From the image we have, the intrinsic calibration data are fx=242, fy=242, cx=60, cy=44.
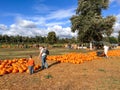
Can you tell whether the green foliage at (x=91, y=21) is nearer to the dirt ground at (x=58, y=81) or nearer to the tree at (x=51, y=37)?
the dirt ground at (x=58, y=81)

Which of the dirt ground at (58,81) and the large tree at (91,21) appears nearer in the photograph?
the dirt ground at (58,81)

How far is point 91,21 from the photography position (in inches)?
2174

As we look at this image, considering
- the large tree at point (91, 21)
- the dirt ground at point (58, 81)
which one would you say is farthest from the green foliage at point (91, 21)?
the dirt ground at point (58, 81)

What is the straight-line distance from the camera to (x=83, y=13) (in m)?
58.8

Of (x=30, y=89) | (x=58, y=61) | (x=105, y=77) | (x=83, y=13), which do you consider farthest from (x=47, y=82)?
(x=83, y=13)

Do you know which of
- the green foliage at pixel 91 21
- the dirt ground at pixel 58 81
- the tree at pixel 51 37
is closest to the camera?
the dirt ground at pixel 58 81

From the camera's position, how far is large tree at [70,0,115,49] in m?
55.6

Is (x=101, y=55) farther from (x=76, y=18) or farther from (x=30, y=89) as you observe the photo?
(x=76, y=18)

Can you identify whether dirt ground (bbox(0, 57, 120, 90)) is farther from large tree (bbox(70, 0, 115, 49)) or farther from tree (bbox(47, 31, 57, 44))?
tree (bbox(47, 31, 57, 44))

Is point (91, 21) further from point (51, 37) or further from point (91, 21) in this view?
point (51, 37)

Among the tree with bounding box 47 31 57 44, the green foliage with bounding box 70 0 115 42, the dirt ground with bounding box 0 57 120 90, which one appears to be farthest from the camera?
the tree with bounding box 47 31 57 44

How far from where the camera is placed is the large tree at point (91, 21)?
55.6 meters

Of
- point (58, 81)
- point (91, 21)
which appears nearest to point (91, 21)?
point (91, 21)

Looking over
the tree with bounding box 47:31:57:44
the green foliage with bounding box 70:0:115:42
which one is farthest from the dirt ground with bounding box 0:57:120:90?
the tree with bounding box 47:31:57:44
